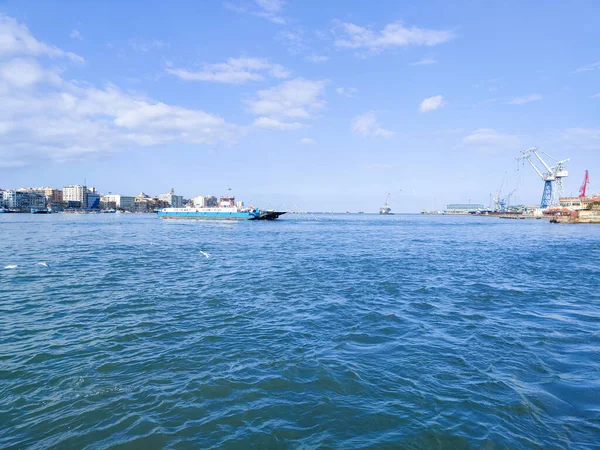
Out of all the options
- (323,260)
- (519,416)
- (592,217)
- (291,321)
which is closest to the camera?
(519,416)

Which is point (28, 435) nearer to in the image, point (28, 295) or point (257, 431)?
point (257, 431)

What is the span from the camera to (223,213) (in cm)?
10356

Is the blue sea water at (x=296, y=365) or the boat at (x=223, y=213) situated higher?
the boat at (x=223, y=213)

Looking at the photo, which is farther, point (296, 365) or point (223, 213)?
point (223, 213)

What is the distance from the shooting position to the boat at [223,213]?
101 meters

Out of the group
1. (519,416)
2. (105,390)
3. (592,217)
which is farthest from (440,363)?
(592,217)

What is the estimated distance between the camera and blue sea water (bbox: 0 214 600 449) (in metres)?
5.73

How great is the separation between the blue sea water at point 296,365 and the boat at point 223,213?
84.3 m

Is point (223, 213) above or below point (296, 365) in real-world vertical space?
above

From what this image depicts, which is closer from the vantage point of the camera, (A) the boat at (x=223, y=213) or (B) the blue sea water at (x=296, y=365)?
(B) the blue sea water at (x=296, y=365)

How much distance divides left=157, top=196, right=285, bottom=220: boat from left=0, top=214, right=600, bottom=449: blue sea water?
8429cm

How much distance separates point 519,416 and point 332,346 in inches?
177

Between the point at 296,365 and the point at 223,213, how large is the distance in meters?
98.5

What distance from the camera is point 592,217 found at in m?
85.2
